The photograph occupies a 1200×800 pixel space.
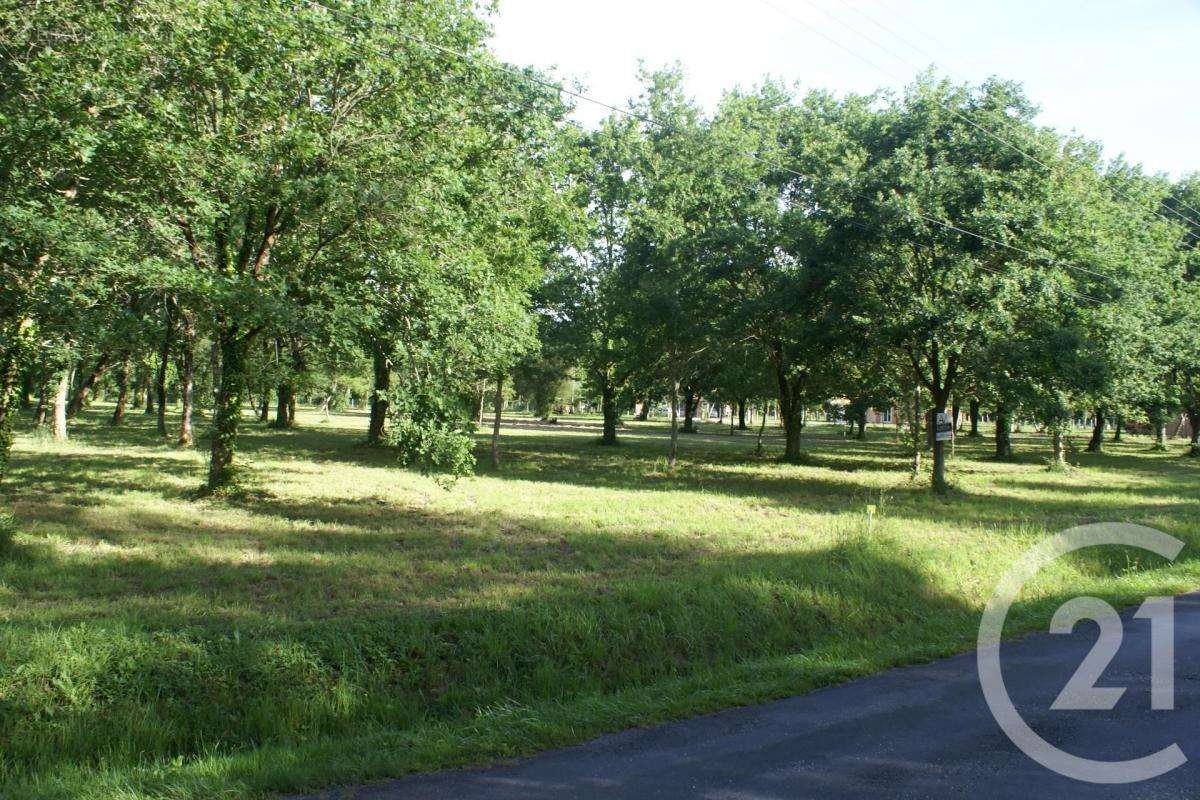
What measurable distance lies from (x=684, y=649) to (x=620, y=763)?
113 inches

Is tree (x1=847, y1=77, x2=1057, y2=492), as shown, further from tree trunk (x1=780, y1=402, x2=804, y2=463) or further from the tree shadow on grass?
→ tree trunk (x1=780, y1=402, x2=804, y2=463)

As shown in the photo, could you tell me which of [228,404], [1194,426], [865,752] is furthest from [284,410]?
[1194,426]

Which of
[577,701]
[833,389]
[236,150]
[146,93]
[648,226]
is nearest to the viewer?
[577,701]

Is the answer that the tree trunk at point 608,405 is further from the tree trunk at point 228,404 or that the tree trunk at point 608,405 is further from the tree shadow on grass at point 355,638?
the tree shadow on grass at point 355,638

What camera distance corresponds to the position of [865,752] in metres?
5.26

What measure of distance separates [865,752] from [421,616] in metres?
4.35

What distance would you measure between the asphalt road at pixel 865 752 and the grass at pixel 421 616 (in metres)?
0.36

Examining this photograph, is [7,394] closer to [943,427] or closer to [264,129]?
[264,129]

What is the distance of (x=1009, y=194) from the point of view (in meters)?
21.5

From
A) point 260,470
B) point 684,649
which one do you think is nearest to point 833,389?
point 260,470

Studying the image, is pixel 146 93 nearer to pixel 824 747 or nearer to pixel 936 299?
pixel 824 747

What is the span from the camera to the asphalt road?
4.65 meters

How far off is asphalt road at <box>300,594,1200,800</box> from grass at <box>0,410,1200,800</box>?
36 centimetres

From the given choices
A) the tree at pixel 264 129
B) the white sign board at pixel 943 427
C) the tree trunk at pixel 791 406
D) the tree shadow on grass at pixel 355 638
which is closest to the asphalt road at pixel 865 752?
the tree shadow on grass at pixel 355 638
